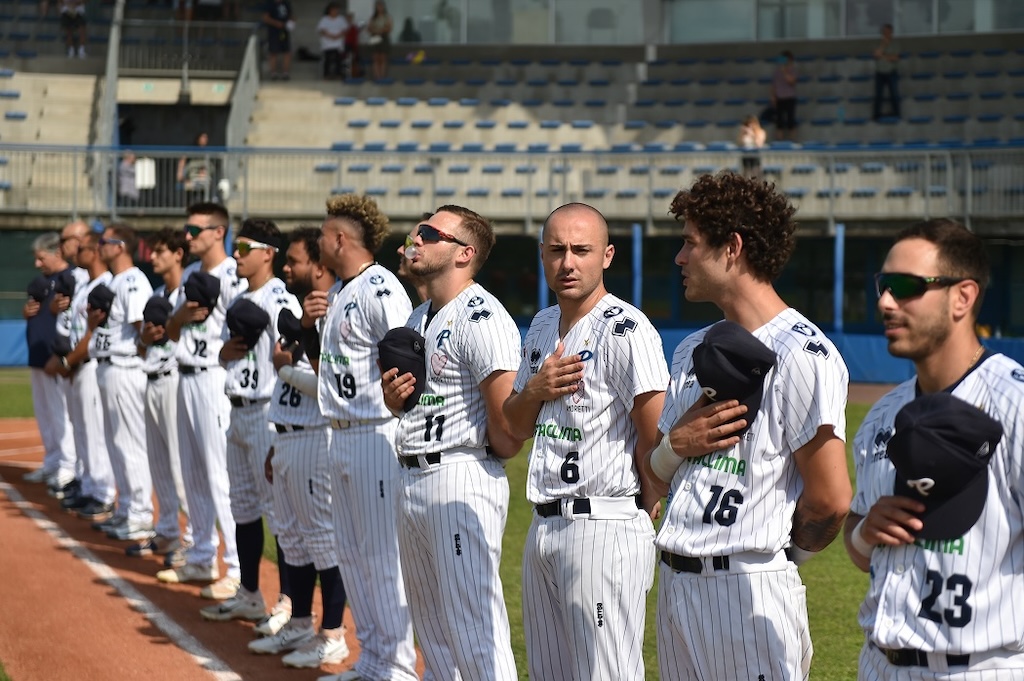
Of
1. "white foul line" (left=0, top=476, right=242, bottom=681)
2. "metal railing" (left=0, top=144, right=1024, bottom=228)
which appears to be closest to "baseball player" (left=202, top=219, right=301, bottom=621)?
"white foul line" (left=0, top=476, right=242, bottom=681)

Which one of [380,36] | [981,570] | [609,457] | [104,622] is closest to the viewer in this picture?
[981,570]

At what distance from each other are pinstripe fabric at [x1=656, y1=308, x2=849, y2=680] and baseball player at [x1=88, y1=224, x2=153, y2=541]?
7.48m

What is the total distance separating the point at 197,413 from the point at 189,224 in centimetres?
132

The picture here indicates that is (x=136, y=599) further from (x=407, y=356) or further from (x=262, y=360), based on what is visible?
(x=407, y=356)

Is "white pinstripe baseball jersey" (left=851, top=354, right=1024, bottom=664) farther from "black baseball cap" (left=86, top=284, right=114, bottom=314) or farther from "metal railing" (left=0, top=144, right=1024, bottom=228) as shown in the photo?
"metal railing" (left=0, top=144, right=1024, bottom=228)

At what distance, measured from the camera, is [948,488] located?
10.5 ft

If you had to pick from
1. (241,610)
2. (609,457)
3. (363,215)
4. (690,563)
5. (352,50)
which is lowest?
(241,610)

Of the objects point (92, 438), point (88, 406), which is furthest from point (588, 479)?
point (88, 406)

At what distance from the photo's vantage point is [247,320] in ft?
25.4

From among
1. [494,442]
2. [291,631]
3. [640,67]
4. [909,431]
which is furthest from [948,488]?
[640,67]

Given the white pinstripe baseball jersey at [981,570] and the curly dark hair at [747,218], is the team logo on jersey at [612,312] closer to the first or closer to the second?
the curly dark hair at [747,218]

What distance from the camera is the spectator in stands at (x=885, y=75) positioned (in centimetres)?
2681

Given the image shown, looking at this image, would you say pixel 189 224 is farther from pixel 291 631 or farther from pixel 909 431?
pixel 909 431

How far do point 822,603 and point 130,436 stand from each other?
5.67m
